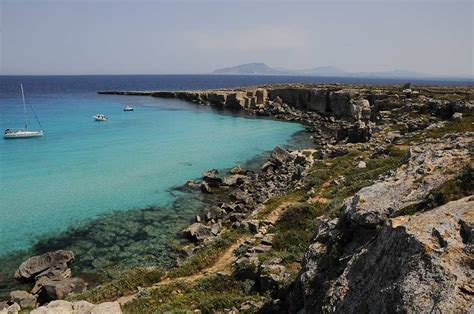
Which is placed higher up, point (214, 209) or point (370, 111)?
point (370, 111)

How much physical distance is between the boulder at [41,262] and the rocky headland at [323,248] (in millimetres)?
65

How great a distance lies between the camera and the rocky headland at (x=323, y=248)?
7.75 m

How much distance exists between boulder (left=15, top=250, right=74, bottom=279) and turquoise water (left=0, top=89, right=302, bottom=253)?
401 cm

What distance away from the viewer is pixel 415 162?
1377 centimetres

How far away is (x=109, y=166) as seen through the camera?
2000 inches

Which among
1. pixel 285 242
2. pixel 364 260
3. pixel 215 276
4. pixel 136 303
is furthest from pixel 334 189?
pixel 364 260

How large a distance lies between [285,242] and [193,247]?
321 inches

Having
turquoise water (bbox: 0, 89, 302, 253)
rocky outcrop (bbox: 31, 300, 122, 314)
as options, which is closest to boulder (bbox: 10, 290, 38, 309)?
turquoise water (bbox: 0, 89, 302, 253)

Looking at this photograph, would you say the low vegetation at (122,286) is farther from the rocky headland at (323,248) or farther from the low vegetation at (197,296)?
the low vegetation at (197,296)

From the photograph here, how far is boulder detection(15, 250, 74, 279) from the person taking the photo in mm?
23906

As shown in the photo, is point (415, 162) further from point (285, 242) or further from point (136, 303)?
point (136, 303)

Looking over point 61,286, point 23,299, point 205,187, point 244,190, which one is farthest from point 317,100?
point 23,299

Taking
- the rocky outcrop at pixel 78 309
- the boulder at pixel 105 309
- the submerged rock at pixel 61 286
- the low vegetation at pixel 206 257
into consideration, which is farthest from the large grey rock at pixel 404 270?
the submerged rock at pixel 61 286

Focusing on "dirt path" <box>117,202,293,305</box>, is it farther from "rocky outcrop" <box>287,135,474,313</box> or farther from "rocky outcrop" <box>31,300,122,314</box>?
"rocky outcrop" <box>287,135,474,313</box>
